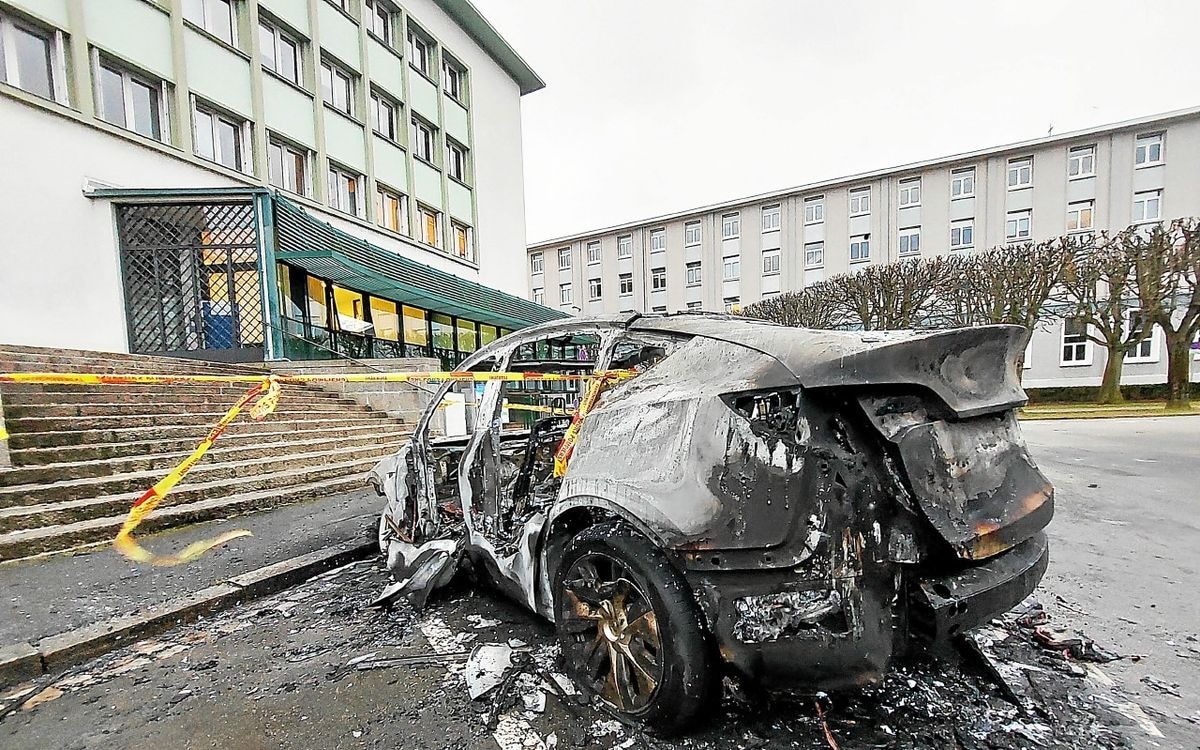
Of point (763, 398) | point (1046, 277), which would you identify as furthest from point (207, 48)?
point (1046, 277)

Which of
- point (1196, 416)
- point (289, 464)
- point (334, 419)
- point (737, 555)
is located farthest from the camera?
point (1196, 416)

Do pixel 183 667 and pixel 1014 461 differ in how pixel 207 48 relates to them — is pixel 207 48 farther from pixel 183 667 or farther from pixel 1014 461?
pixel 1014 461

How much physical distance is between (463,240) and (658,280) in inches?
870

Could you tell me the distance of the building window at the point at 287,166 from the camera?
15.2m

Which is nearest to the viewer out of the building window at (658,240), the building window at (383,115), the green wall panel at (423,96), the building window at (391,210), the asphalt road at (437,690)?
the asphalt road at (437,690)

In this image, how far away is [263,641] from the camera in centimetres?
313

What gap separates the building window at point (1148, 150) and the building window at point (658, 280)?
27.1m

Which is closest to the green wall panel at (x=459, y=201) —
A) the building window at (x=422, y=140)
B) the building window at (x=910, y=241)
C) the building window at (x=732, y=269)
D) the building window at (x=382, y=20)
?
the building window at (x=422, y=140)

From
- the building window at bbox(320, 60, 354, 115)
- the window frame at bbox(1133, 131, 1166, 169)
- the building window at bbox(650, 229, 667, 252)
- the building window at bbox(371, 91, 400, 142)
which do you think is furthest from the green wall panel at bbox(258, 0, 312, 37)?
the window frame at bbox(1133, 131, 1166, 169)

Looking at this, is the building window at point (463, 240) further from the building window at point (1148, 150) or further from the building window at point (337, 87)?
the building window at point (1148, 150)

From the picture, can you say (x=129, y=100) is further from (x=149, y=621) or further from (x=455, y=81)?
(x=455, y=81)

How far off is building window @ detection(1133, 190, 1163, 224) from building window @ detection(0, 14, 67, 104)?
42.8 metres

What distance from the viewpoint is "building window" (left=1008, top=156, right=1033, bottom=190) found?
31.3m

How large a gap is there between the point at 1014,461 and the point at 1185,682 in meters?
1.44
